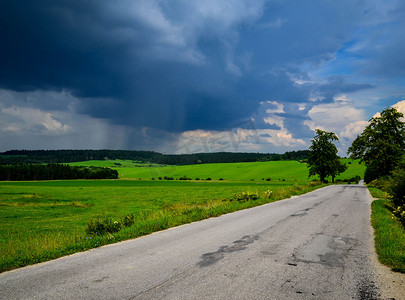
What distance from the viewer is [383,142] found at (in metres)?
33.7

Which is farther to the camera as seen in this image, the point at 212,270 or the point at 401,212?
the point at 401,212

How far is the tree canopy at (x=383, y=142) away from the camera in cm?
3366

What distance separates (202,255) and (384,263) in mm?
4604

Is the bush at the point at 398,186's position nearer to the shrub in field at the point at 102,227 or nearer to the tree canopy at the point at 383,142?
the shrub in field at the point at 102,227

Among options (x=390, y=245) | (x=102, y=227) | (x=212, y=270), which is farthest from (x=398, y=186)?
(x=102, y=227)

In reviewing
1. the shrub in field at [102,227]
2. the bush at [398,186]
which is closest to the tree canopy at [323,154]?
the bush at [398,186]

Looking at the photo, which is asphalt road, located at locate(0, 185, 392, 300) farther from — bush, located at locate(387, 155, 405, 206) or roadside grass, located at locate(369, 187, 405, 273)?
bush, located at locate(387, 155, 405, 206)

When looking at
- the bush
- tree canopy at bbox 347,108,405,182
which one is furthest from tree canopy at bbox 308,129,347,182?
the bush

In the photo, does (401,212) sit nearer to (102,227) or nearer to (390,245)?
(390,245)

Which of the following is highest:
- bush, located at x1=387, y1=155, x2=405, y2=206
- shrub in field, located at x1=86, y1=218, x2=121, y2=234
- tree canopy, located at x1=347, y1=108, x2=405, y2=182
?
tree canopy, located at x1=347, y1=108, x2=405, y2=182

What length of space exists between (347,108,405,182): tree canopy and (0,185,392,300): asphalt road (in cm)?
3012

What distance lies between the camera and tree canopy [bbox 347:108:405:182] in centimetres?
3366

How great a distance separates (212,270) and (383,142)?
36.6m

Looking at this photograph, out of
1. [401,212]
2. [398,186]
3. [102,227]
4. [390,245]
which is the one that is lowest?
[102,227]
